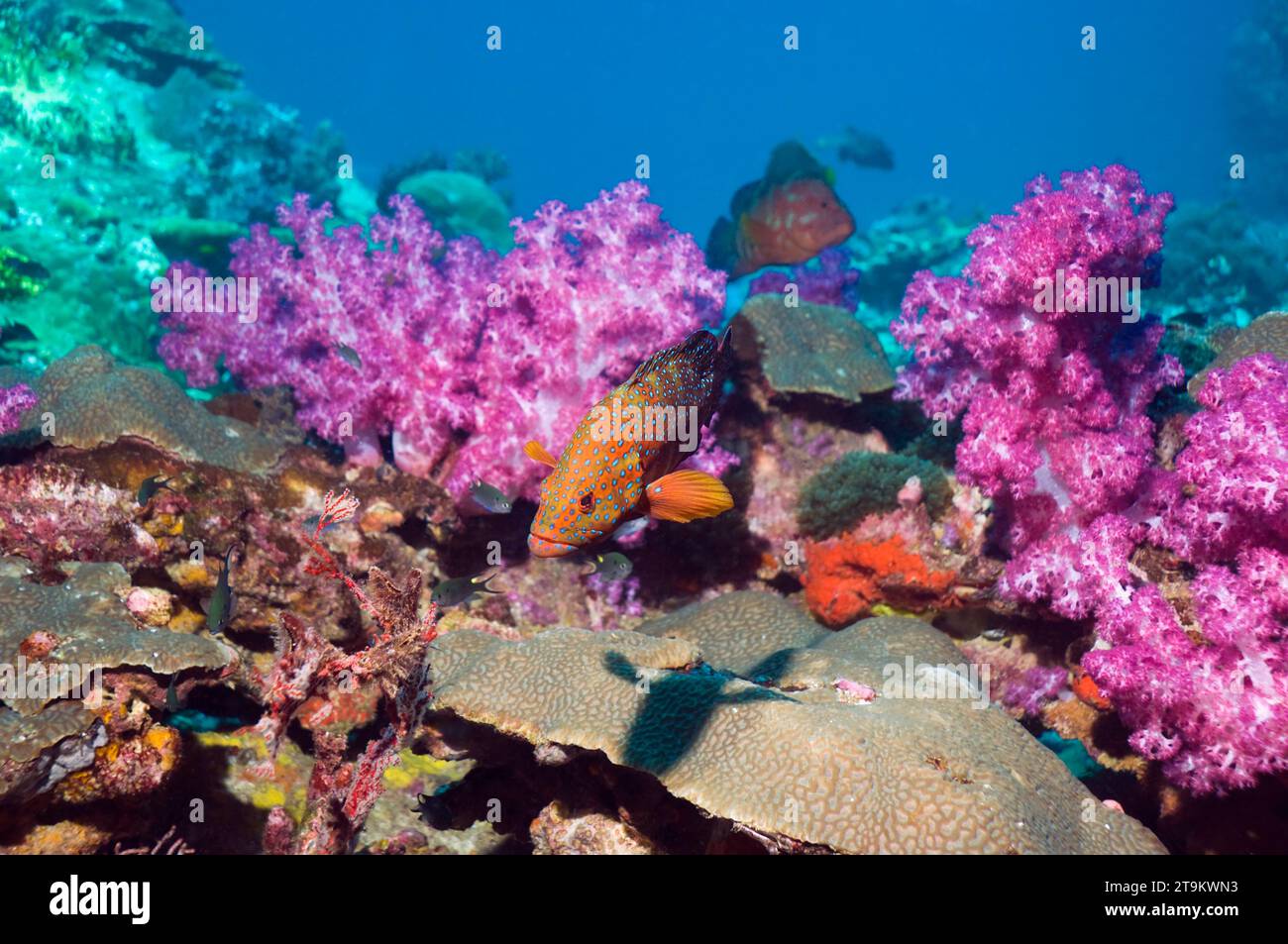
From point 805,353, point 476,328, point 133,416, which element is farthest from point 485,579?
point 805,353

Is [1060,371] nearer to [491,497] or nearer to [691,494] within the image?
[691,494]

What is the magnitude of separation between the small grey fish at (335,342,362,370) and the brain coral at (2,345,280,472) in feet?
2.81

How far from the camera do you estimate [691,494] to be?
222cm

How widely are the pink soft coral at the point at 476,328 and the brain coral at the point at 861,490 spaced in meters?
1.67

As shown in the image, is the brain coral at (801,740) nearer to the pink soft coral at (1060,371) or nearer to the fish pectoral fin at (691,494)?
the pink soft coral at (1060,371)

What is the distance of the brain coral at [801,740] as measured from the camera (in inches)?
111

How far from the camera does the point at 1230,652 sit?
11.1ft

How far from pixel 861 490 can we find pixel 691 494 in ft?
11.6

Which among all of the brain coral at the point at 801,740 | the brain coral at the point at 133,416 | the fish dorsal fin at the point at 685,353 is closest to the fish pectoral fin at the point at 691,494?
the fish dorsal fin at the point at 685,353

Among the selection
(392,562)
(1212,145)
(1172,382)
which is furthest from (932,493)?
(1212,145)

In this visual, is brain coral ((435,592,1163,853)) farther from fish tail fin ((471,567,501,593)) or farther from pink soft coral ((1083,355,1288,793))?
pink soft coral ((1083,355,1288,793))
